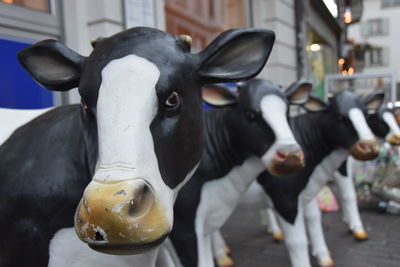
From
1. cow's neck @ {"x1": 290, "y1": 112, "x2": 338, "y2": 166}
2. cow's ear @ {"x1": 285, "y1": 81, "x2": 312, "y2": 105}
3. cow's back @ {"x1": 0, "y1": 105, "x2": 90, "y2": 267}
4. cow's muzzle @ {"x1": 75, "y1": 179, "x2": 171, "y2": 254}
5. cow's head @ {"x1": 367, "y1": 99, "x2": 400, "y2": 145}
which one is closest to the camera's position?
cow's muzzle @ {"x1": 75, "y1": 179, "x2": 171, "y2": 254}

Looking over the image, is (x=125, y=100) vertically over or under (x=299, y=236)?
over

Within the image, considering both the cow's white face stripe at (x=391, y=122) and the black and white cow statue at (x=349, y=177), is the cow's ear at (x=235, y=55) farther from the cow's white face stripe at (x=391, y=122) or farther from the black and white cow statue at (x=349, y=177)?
the cow's white face stripe at (x=391, y=122)

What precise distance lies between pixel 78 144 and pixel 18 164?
20cm

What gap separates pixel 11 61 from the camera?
2385mm

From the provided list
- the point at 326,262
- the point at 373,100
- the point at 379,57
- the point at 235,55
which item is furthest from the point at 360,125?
the point at 379,57

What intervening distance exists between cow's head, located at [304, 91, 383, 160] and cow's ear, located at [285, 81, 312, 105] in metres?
0.64

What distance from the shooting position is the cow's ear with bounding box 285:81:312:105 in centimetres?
230

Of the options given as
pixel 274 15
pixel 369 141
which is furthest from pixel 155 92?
pixel 274 15

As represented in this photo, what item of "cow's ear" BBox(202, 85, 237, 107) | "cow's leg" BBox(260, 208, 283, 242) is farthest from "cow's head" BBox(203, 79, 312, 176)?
"cow's leg" BBox(260, 208, 283, 242)

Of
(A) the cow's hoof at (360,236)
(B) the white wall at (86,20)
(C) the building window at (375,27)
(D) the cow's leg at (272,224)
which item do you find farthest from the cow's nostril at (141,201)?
(C) the building window at (375,27)

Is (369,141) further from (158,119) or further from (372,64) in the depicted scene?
(372,64)

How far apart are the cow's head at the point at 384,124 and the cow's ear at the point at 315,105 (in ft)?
2.18

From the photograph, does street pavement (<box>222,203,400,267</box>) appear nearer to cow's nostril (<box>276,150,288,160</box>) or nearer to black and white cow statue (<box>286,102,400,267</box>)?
black and white cow statue (<box>286,102,400,267</box>)

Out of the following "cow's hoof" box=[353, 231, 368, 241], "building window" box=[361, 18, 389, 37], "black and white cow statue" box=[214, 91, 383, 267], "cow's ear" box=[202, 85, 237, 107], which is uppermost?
"building window" box=[361, 18, 389, 37]
